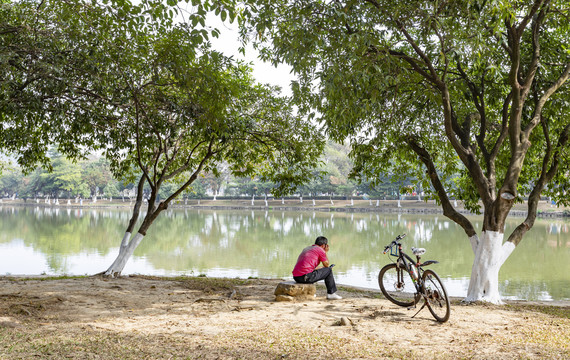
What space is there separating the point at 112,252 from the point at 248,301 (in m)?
13.4

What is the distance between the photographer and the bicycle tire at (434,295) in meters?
5.43

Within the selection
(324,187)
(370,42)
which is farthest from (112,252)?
(324,187)

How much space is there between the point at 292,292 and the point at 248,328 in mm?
1770

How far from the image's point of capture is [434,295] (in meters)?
5.49

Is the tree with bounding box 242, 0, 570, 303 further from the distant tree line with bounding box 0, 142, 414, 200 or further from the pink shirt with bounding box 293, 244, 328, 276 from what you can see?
the distant tree line with bounding box 0, 142, 414, 200

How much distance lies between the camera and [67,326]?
4.87 meters

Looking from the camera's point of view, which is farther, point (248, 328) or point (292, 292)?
point (292, 292)

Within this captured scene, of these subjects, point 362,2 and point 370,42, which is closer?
point 370,42

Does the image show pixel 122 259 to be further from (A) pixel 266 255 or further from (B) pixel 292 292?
(A) pixel 266 255

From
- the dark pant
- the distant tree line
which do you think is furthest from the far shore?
the dark pant

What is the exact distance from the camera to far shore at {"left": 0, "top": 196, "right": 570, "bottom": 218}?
139 ft

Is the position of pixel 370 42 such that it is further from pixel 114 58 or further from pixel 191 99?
pixel 114 58

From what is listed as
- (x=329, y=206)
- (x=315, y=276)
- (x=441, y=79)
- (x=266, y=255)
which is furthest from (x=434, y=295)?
(x=329, y=206)

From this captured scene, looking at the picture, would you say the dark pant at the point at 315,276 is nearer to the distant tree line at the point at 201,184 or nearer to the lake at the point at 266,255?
the lake at the point at 266,255
